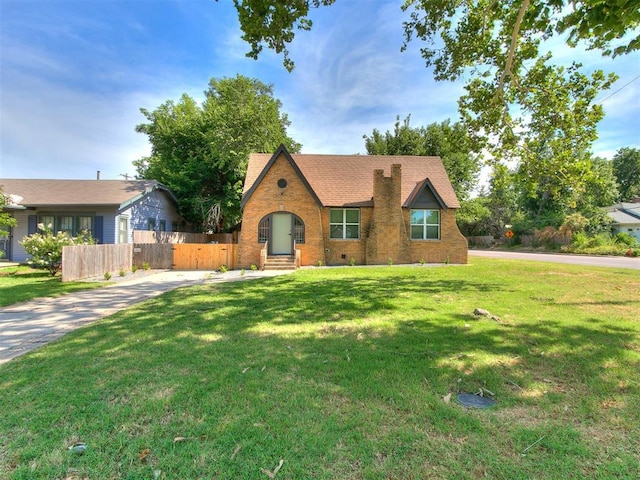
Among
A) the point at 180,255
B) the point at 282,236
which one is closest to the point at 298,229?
the point at 282,236

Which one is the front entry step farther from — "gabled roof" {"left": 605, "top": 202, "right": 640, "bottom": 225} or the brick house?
"gabled roof" {"left": 605, "top": 202, "right": 640, "bottom": 225}

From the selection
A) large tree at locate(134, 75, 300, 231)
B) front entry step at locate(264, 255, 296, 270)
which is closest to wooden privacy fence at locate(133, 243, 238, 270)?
front entry step at locate(264, 255, 296, 270)

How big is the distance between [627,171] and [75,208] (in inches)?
2919

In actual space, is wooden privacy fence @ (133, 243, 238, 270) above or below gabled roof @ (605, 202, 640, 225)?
below

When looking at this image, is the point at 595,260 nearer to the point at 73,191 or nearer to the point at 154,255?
the point at 154,255

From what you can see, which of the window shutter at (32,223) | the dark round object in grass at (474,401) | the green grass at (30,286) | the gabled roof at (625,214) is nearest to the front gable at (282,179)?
the green grass at (30,286)

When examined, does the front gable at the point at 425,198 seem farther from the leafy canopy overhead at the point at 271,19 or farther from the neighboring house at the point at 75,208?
the neighboring house at the point at 75,208

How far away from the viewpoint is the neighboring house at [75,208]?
A: 54.3ft

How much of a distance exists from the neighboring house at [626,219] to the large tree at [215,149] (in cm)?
3743

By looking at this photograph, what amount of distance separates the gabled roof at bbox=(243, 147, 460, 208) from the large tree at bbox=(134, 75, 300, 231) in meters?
3.83

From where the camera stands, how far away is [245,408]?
121 inches

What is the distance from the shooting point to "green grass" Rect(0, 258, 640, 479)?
2389 millimetres

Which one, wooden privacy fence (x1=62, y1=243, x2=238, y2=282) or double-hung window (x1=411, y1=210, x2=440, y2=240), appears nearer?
wooden privacy fence (x1=62, y1=243, x2=238, y2=282)

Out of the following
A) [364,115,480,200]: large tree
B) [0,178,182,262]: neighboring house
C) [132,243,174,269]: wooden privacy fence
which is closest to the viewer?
[132,243,174,269]: wooden privacy fence
